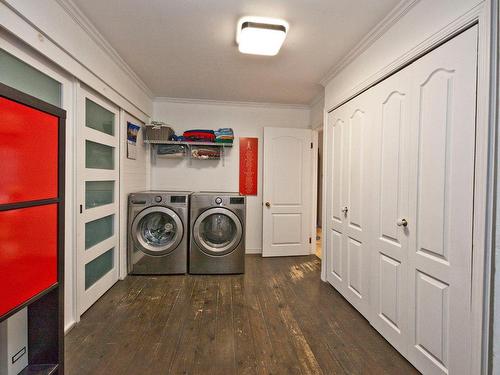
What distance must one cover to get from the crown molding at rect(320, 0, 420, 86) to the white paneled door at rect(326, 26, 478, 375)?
0.38 meters

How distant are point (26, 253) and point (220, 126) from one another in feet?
10.8

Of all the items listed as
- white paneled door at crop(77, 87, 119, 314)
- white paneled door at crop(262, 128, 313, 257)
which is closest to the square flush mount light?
white paneled door at crop(77, 87, 119, 314)

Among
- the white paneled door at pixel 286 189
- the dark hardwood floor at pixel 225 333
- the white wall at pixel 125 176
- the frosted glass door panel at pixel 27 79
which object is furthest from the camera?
the white paneled door at pixel 286 189

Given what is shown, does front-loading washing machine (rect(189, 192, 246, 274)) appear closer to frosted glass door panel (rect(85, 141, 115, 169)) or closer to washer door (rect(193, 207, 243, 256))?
washer door (rect(193, 207, 243, 256))

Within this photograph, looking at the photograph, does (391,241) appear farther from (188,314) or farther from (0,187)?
(0,187)

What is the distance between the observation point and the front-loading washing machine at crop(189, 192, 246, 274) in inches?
121

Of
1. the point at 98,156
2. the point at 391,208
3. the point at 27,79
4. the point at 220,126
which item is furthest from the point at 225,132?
the point at 391,208

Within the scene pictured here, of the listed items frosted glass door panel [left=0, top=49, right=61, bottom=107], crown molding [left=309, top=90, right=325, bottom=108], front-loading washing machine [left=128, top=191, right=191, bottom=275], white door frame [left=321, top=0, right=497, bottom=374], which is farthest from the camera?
crown molding [left=309, top=90, right=325, bottom=108]

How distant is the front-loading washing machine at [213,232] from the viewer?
3.07 meters

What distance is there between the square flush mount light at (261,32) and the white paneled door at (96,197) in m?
1.39

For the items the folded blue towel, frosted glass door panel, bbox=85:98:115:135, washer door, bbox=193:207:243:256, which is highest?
the folded blue towel

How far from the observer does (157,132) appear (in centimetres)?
349

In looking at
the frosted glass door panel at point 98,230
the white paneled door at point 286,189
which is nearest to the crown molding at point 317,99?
the white paneled door at point 286,189

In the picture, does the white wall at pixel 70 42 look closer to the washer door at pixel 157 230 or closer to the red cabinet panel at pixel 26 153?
the red cabinet panel at pixel 26 153
